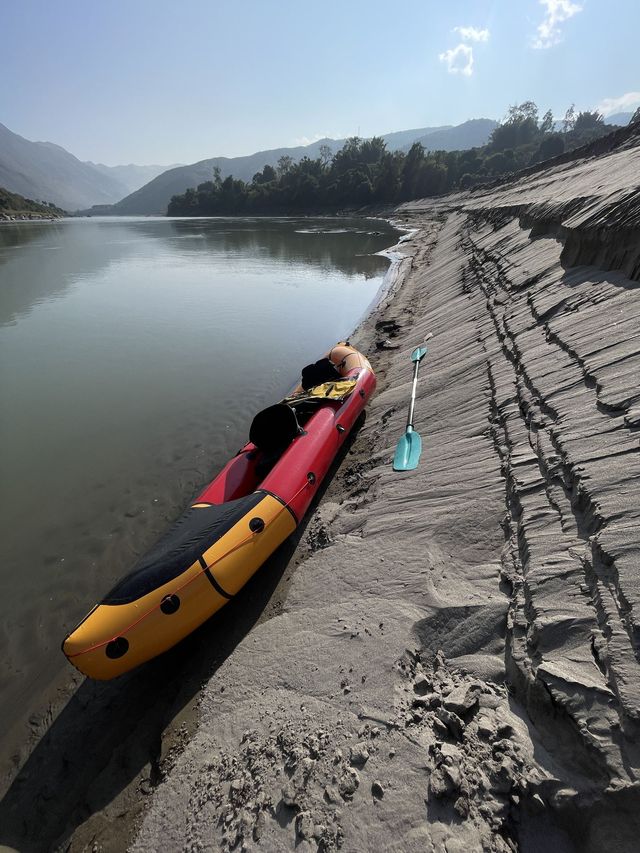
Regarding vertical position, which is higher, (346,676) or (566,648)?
(566,648)

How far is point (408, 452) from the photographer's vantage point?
575 cm

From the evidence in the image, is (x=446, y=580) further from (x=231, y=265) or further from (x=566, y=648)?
(x=231, y=265)

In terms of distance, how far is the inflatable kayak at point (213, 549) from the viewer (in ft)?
12.1

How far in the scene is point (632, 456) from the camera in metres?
3.19

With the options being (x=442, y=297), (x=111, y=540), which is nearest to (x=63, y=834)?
(x=111, y=540)

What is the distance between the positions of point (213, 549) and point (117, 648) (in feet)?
3.86

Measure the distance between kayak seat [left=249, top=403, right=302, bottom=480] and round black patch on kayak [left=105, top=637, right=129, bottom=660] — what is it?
9.89ft

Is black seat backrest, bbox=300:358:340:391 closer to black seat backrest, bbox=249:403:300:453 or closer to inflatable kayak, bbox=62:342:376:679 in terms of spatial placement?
inflatable kayak, bbox=62:342:376:679

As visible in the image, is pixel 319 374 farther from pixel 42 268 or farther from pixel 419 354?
pixel 42 268

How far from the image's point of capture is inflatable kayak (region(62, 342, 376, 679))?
12.1 feet

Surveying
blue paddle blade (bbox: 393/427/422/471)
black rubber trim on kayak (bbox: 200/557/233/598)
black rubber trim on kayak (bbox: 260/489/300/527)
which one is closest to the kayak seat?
black rubber trim on kayak (bbox: 260/489/300/527)

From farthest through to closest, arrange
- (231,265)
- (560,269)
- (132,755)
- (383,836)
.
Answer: (231,265) → (560,269) → (132,755) → (383,836)

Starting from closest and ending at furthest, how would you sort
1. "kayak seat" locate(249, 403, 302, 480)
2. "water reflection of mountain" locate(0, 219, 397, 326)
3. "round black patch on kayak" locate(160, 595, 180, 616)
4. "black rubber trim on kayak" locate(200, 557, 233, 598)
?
"round black patch on kayak" locate(160, 595, 180, 616)
"black rubber trim on kayak" locate(200, 557, 233, 598)
"kayak seat" locate(249, 403, 302, 480)
"water reflection of mountain" locate(0, 219, 397, 326)

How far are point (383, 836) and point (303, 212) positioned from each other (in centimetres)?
9497
